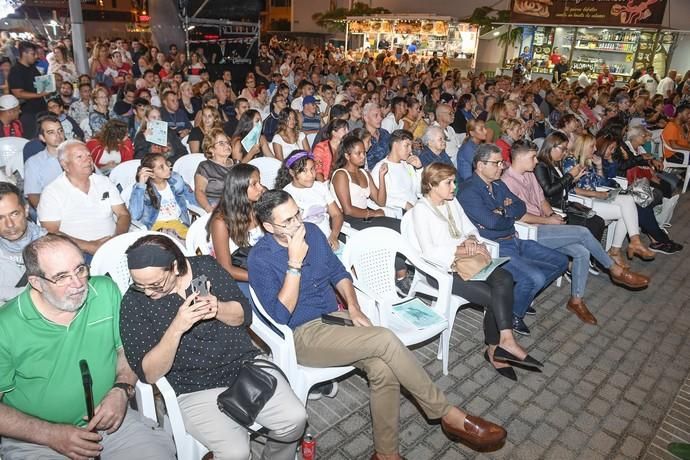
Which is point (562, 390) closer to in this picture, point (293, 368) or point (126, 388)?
point (293, 368)

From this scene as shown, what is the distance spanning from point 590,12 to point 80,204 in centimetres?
1763

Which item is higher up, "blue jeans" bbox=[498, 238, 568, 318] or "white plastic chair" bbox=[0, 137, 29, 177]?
"white plastic chair" bbox=[0, 137, 29, 177]

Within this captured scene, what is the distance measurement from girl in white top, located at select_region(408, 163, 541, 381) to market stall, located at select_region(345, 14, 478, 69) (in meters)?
16.8

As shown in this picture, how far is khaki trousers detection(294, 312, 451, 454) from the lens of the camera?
2641 millimetres

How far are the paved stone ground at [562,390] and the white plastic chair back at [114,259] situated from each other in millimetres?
1484

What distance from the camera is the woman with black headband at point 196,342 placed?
220cm

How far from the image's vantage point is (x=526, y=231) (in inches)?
181

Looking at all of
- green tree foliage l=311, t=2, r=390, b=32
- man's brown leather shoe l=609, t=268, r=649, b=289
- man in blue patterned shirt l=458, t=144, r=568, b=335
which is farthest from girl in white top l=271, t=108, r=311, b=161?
green tree foliage l=311, t=2, r=390, b=32

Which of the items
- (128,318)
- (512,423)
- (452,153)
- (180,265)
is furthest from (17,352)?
(452,153)

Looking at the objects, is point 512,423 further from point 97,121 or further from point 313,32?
point 313,32

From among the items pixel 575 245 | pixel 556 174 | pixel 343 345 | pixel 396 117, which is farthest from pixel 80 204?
pixel 396 117

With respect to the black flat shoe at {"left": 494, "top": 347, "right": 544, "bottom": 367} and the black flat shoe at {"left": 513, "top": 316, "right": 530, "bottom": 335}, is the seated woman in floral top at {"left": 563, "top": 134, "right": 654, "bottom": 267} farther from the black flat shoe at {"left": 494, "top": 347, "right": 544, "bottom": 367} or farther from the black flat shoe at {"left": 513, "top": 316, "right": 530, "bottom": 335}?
the black flat shoe at {"left": 494, "top": 347, "right": 544, "bottom": 367}

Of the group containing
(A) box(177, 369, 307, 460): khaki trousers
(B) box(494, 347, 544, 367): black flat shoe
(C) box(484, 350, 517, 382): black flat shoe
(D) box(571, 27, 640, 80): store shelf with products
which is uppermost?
(D) box(571, 27, 640, 80): store shelf with products

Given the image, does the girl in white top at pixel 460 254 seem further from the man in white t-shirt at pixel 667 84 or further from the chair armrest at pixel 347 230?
the man in white t-shirt at pixel 667 84
